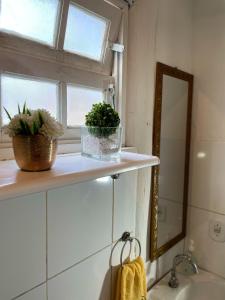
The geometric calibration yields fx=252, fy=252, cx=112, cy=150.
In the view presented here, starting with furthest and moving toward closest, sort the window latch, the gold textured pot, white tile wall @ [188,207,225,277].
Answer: white tile wall @ [188,207,225,277] → the window latch → the gold textured pot

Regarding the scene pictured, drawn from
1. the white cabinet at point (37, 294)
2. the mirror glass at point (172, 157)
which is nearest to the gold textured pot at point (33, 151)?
the white cabinet at point (37, 294)

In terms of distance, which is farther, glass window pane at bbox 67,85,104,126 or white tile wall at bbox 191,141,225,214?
white tile wall at bbox 191,141,225,214

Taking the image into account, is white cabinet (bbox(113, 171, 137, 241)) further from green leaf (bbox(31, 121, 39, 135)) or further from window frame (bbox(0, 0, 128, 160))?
green leaf (bbox(31, 121, 39, 135))

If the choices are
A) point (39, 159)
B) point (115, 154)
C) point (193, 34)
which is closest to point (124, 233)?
point (115, 154)

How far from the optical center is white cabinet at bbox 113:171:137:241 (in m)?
1.05

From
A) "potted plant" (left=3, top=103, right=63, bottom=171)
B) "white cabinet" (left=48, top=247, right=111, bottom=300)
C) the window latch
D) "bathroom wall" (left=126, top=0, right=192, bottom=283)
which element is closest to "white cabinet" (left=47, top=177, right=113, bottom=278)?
"white cabinet" (left=48, top=247, right=111, bottom=300)

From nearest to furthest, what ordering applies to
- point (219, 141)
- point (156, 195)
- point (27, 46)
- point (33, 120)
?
point (33, 120) → point (27, 46) → point (156, 195) → point (219, 141)

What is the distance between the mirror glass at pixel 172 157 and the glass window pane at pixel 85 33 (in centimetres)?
39

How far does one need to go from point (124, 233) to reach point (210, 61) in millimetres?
1088

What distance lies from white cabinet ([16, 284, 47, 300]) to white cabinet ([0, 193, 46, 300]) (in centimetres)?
2

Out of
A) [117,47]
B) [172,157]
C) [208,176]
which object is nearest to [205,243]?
[208,176]

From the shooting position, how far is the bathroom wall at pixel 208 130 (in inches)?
56.7

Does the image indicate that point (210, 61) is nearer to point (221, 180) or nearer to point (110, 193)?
point (221, 180)

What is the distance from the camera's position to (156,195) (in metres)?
1.31
